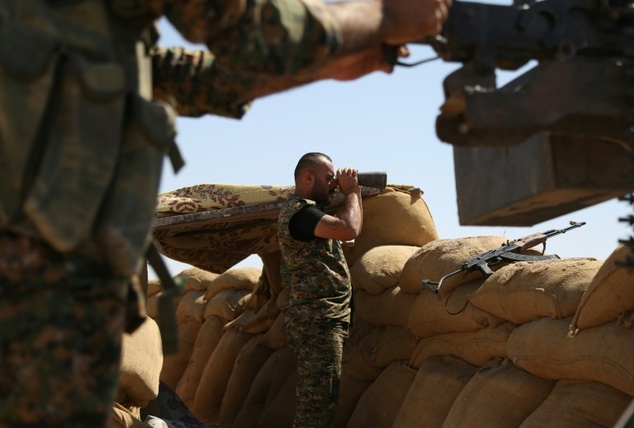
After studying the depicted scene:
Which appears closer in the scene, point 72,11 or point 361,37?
point 72,11

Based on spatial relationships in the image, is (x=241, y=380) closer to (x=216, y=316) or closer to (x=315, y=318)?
(x=216, y=316)

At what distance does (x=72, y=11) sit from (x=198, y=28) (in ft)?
0.62

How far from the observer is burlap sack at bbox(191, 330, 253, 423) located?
6.39m

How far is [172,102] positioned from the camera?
186 centimetres

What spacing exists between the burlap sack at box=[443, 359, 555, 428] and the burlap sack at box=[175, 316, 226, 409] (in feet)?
11.3

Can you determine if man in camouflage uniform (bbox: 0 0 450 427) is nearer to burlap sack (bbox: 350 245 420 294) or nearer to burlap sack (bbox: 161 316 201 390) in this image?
burlap sack (bbox: 350 245 420 294)

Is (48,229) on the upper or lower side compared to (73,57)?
lower

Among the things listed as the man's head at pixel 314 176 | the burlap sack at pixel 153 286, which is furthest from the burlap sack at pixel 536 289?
the burlap sack at pixel 153 286

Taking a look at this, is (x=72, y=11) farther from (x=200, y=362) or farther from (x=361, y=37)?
(x=200, y=362)

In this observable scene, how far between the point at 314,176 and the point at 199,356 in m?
3.07

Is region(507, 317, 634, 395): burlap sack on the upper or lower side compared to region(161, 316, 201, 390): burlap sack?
upper

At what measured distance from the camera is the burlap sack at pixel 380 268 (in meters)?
5.08

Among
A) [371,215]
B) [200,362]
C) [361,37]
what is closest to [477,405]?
[371,215]

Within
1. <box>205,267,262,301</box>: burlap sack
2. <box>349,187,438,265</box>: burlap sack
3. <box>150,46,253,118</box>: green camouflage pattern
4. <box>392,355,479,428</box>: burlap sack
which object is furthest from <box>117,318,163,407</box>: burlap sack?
<box>205,267,262,301</box>: burlap sack
